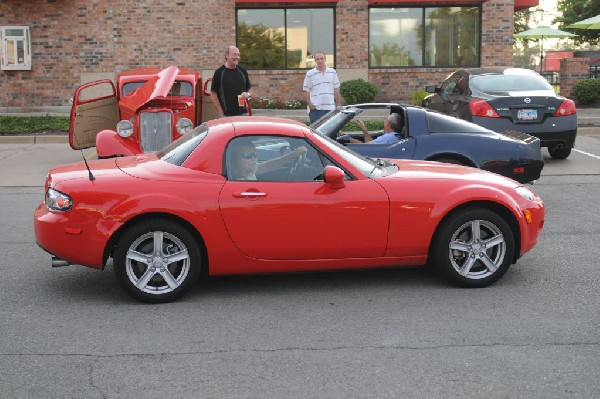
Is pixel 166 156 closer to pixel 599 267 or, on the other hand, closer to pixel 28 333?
pixel 28 333

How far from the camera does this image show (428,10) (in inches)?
963

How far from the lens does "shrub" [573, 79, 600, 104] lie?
2241 centimetres

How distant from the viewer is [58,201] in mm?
6469

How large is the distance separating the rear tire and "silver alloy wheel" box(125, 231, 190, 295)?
32.2 feet

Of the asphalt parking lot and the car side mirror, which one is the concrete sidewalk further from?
the car side mirror

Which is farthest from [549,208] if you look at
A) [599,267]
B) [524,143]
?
[599,267]

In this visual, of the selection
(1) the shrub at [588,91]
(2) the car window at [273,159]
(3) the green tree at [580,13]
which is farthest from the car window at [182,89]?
(3) the green tree at [580,13]

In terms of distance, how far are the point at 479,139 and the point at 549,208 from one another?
147cm

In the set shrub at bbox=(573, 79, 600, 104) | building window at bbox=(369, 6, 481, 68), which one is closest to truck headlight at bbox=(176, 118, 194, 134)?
building window at bbox=(369, 6, 481, 68)

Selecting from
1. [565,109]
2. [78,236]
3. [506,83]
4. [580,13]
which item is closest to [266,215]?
[78,236]

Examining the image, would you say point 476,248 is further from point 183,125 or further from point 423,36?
point 423,36

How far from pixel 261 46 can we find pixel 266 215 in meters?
18.2

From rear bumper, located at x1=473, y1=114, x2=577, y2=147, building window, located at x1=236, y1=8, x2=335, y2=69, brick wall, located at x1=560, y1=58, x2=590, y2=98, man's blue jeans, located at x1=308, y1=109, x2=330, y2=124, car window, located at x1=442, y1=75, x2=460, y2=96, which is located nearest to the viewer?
man's blue jeans, located at x1=308, y1=109, x2=330, y2=124

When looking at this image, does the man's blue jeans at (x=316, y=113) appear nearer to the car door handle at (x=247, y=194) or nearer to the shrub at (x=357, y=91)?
the car door handle at (x=247, y=194)
